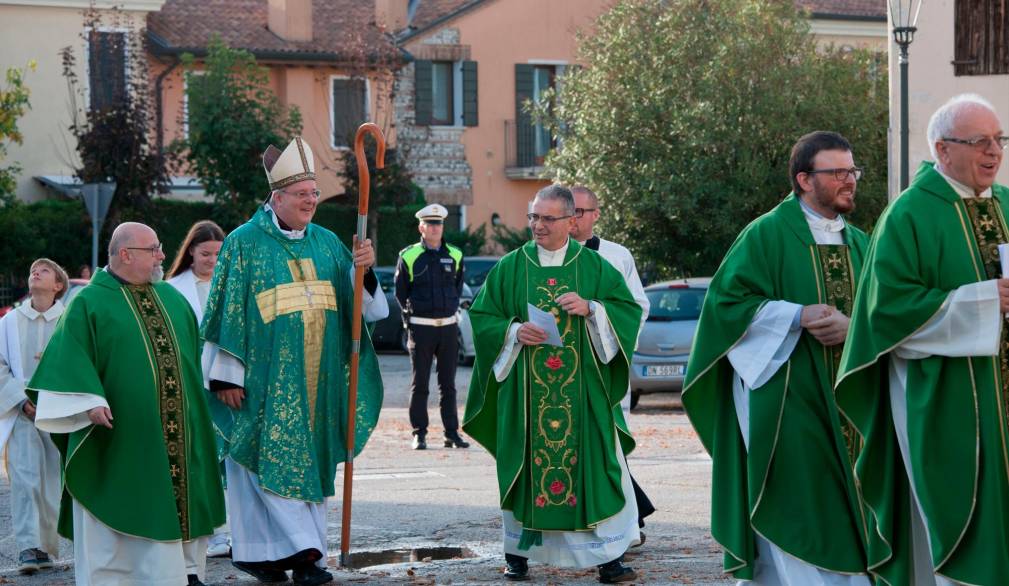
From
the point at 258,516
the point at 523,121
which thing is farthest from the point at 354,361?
the point at 523,121

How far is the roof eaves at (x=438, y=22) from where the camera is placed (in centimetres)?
3750

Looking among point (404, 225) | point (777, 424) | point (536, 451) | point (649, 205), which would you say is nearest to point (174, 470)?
point (536, 451)

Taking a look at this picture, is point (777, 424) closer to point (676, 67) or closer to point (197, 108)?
point (676, 67)

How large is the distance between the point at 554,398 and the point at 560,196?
1.05m

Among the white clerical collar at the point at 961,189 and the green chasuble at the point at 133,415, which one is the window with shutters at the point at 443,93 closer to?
the green chasuble at the point at 133,415

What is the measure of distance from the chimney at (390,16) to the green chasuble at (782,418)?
32038 mm

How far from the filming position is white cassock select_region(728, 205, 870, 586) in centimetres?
665

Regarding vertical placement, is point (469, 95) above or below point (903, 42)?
above

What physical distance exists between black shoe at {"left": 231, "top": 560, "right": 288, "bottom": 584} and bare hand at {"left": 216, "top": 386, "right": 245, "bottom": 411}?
799mm

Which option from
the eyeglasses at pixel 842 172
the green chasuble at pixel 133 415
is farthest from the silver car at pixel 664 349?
the eyeglasses at pixel 842 172

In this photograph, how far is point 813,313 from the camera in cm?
665

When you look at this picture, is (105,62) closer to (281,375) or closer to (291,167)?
(291,167)

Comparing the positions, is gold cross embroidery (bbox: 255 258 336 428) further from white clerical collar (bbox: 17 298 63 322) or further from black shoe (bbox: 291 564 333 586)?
white clerical collar (bbox: 17 298 63 322)

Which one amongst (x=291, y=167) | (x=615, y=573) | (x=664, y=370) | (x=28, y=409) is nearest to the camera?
(x=615, y=573)
